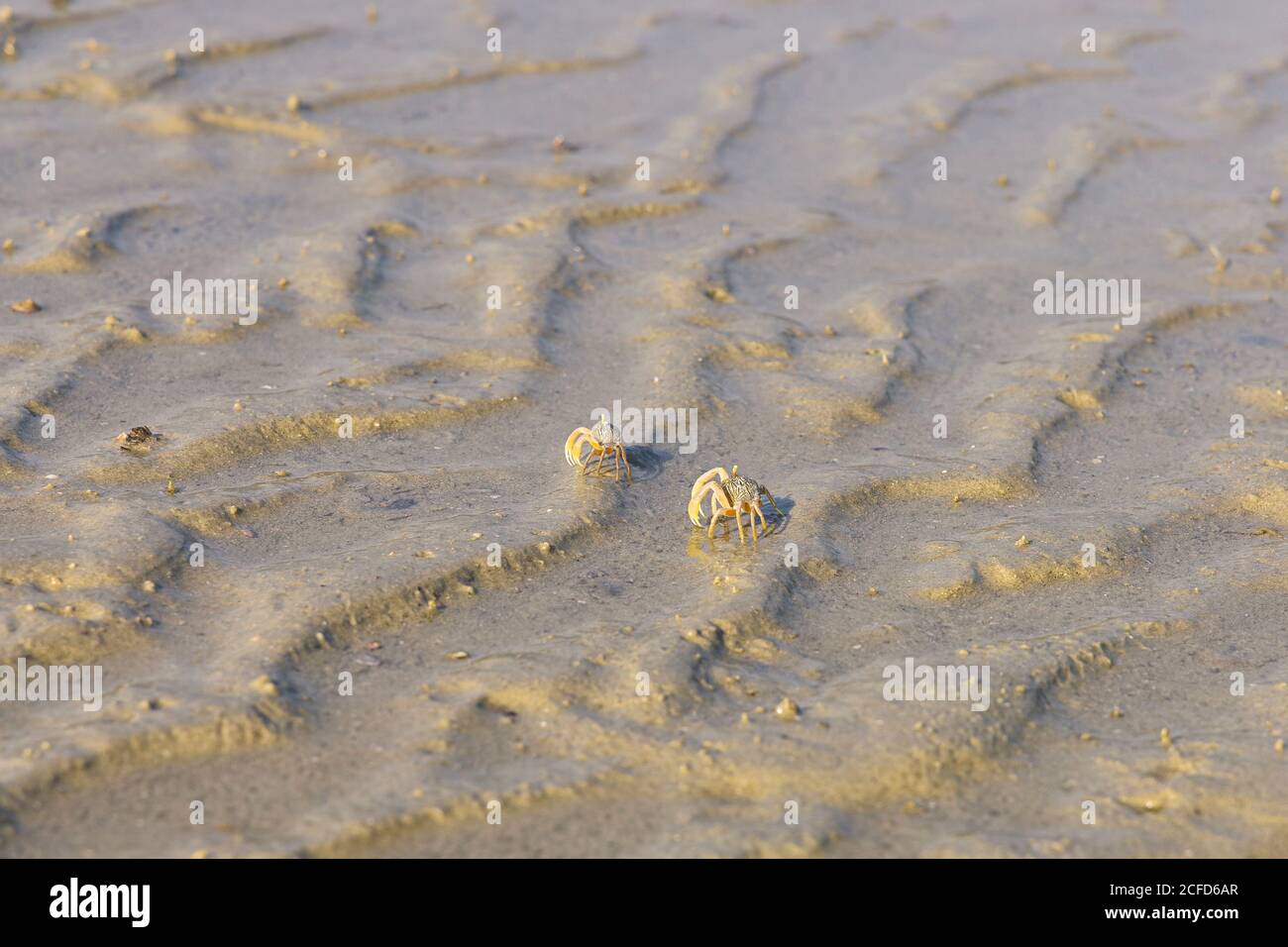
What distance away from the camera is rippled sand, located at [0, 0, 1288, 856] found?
3.71m

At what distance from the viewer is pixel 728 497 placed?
4887mm

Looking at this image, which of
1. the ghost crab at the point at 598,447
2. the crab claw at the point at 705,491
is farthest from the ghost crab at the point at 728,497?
the ghost crab at the point at 598,447

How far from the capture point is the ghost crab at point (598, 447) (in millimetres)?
5160

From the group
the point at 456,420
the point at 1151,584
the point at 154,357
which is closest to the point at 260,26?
the point at 154,357

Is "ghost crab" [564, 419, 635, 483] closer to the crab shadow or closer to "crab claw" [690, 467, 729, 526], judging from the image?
the crab shadow

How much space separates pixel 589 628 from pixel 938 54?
775cm

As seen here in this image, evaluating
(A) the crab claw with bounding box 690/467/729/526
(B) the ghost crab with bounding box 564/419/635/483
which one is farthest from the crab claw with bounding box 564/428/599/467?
(A) the crab claw with bounding box 690/467/729/526

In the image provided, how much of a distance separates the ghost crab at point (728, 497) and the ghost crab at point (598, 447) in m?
0.36

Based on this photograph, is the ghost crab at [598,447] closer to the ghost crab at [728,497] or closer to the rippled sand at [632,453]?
the rippled sand at [632,453]

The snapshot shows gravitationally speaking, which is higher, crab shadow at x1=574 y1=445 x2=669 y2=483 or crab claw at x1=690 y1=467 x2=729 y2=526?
crab shadow at x1=574 y1=445 x2=669 y2=483

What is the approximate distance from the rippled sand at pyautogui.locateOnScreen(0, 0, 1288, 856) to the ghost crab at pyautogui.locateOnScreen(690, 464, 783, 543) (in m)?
0.08

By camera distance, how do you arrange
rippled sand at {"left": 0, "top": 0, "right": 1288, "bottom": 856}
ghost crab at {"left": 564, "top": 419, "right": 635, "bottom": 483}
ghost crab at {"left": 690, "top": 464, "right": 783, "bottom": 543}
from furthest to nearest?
ghost crab at {"left": 564, "top": 419, "right": 635, "bottom": 483}
ghost crab at {"left": 690, "top": 464, "right": 783, "bottom": 543}
rippled sand at {"left": 0, "top": 0, "right": 1288, "bottom": 856}

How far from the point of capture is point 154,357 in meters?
5.96
